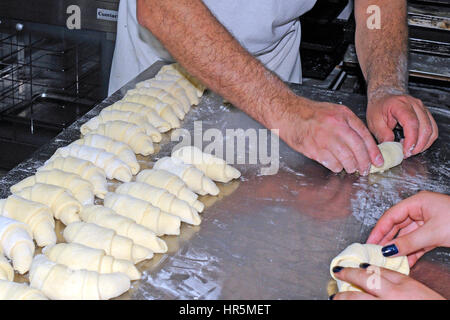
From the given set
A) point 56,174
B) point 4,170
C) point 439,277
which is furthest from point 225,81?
point 4,170

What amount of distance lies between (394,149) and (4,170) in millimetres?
2070

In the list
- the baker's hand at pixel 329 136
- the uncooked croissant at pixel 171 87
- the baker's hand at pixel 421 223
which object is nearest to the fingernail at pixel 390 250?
the baker's hand at pixel 421 223

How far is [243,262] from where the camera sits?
1462 millimetres

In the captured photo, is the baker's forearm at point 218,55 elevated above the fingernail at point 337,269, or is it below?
above

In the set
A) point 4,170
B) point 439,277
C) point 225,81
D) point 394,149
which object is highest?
point 225,81

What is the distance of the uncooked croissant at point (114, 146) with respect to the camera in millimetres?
1798

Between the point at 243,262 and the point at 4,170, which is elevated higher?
the point at 243,262

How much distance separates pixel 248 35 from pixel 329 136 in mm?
674

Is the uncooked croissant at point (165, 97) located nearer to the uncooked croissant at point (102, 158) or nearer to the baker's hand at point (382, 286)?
the uncooked croissant at point (102, 158)

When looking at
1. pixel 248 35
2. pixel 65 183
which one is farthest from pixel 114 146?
pixel 248 35

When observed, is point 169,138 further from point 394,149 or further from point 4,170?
point 4,170

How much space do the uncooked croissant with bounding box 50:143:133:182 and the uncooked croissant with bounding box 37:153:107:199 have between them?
0.02 m
